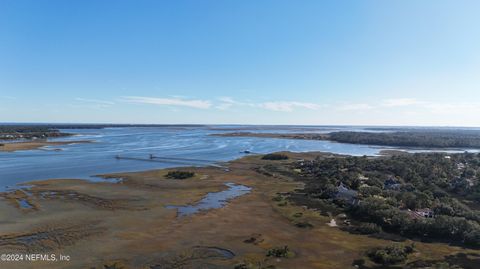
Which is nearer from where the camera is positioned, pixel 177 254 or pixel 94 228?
pixel 177 254

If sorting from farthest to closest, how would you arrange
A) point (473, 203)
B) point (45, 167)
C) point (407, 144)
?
point (407, 144) < point (45, 167) < point (473, 203)

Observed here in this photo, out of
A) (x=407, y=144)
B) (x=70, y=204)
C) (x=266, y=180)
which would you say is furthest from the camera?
(x=407, y=144)

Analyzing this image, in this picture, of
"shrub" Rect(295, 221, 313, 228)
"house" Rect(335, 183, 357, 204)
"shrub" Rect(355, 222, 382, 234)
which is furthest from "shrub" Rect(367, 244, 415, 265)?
"house" Rect(335, 183, 357, 204)

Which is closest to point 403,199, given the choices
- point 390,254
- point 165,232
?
point 390,254

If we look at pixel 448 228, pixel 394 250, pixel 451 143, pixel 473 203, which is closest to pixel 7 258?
pixel 394 250

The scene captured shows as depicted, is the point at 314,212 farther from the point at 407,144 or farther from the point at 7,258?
the point at 407,144

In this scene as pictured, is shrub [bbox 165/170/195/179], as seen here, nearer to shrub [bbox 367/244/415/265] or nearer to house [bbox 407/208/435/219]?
house [bbox 407/208/435/219]

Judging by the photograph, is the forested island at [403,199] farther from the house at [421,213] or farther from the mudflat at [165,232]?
the mudflat at [165,232]

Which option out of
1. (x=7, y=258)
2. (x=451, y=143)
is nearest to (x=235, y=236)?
(x=7, y=258)

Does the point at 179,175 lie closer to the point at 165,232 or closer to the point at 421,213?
the point at 165,232
